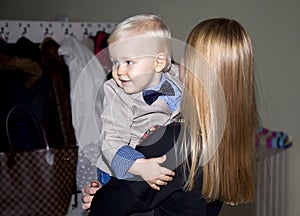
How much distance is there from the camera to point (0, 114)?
89.0 inches

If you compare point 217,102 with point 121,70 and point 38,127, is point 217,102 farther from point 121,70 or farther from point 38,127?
point 38,127

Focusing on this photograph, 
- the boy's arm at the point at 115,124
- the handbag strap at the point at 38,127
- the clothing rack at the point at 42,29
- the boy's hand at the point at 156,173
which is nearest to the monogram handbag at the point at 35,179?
the handbag strap at the point at 38,127

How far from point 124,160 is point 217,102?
22 centimetres

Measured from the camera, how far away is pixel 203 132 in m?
1.03

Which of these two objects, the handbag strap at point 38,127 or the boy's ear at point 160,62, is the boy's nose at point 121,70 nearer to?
the boy's ear at point 160,62

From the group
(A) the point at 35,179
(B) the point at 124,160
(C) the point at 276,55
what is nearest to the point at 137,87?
(B) the point at 124,160

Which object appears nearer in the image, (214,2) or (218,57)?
(218,57)

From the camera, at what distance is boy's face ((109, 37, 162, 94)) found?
1.17 meters

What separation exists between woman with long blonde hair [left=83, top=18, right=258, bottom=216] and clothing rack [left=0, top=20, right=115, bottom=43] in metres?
1.78

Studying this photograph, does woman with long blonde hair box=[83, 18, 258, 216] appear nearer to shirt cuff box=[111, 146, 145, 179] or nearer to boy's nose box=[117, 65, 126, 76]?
shirt cuff box=[111, 146, 145, 179]

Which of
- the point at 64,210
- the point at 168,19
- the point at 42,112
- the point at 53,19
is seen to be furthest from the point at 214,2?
the point at 64,210

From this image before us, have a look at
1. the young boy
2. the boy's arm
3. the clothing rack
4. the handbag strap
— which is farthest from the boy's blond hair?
the clothing rack

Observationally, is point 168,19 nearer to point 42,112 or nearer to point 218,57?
point 42,112

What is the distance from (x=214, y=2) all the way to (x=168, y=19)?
0.84 ft
